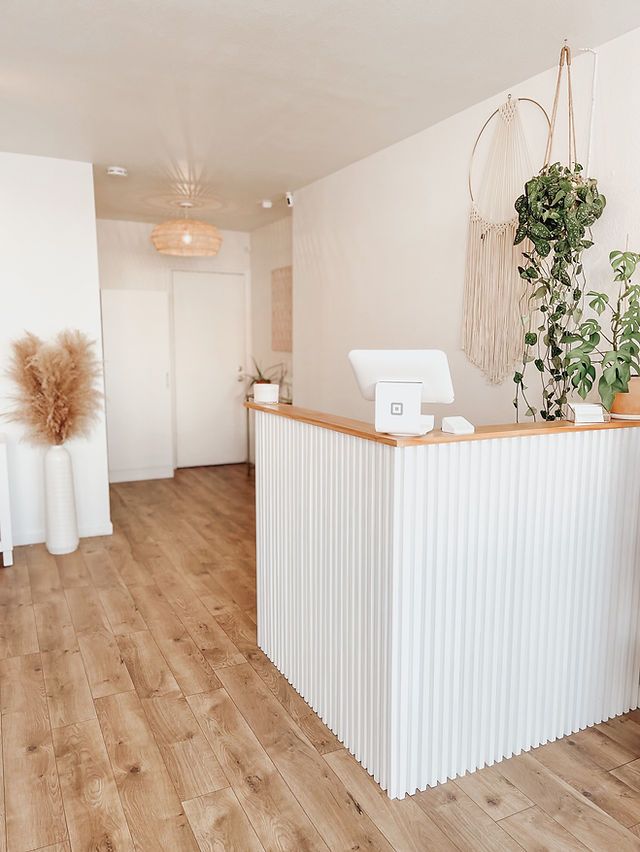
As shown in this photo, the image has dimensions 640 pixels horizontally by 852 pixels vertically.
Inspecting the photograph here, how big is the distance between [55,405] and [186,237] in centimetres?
155

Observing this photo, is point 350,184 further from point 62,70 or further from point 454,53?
point 62,70

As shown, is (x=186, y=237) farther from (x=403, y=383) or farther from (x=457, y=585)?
(x=457, y=585)

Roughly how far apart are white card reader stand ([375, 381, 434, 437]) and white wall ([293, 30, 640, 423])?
1.33 metres

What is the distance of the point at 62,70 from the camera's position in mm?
2914

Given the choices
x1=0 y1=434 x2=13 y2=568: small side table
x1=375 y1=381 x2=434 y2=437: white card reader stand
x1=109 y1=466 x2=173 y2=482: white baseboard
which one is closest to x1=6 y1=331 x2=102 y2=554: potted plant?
x1=0 y1=434 x2=13 y2=568: small side table

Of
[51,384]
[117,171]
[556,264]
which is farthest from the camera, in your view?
[117,171]

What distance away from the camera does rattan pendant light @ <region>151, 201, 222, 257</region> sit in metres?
4.69

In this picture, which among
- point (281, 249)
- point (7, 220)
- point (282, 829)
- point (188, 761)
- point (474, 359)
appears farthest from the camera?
point (281, 249)

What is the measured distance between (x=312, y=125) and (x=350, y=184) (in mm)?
829

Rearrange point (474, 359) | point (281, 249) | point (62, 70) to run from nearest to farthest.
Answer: point (62, 70), point (474, 359), point (281, 249)

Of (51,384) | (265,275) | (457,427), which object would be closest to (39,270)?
(51,384)

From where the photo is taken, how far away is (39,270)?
14.2 ft

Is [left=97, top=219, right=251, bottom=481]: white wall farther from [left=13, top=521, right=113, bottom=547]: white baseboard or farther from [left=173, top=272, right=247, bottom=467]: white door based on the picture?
[left=13, top=521, right=113, bottom=547]: white baseboard

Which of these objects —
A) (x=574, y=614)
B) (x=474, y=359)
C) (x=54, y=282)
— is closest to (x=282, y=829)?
(x=574, y=614)
